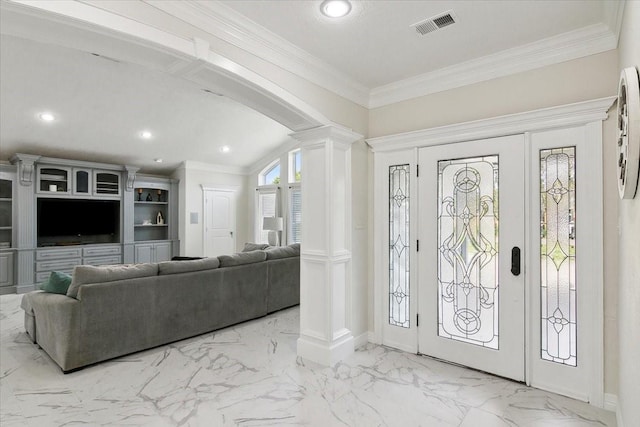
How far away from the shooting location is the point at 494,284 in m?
2.98

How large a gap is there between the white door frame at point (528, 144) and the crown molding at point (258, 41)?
74 centimetres

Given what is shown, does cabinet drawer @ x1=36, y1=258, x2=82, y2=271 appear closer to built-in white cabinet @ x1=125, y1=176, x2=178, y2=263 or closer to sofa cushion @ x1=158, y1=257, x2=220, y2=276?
built-in white cabinet @ x1=125, y1=176, x2=178, y2=263

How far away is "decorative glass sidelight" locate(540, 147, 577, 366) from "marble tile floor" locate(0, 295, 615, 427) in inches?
16.7

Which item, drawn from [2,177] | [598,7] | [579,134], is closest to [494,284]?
[579,134]

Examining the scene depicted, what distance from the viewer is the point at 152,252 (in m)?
7.84

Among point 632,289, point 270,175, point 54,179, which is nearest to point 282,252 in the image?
point 632,289

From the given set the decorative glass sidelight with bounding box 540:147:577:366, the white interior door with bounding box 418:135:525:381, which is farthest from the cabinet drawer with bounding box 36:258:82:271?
the decorative glass sidelight with bounding box 540:147:577:366

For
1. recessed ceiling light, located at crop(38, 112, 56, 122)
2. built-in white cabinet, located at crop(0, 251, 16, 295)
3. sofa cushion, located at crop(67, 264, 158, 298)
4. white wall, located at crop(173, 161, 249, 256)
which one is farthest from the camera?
white wall, located at crop(173, 161, 249, 256)

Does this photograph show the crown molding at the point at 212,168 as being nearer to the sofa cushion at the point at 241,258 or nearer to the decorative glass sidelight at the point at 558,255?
the sofa cushion at the point at 241,258

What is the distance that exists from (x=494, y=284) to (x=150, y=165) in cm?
744

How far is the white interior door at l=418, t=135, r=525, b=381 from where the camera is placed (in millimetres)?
2861

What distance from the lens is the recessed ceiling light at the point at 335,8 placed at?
2.20 meters

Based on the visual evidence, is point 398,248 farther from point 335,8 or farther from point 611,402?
point 335,8

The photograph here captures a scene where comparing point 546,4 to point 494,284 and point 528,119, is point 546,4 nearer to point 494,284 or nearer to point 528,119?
point 528,119
